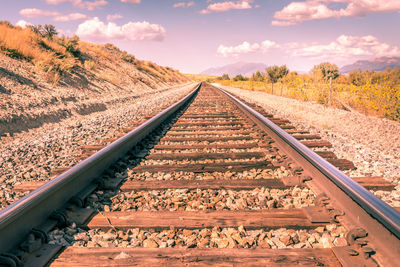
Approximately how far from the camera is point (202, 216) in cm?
191

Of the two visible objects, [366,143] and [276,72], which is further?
[276,72]

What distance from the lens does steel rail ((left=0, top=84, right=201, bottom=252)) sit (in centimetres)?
154

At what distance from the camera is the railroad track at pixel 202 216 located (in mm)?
1470

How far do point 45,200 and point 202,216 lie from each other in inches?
43.4

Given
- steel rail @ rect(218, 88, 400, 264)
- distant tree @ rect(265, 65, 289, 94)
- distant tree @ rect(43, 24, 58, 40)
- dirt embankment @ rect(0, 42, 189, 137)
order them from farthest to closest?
1. distant tree @ rect(265, 65, 289, 94)
2. distant tree @ rect(43, 24, 58, 40)
3. dirt embankment @ rect(0, 42, 189, 137)
4. steel rail @ rect(218, 88, 400, 264)

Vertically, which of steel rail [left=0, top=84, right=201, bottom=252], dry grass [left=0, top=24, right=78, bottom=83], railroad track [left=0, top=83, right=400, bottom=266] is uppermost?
dry grass [left=0, top=24, right=78, bottom=83]

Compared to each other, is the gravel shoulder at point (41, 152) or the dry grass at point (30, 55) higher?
the dry grass at point (30, 55)

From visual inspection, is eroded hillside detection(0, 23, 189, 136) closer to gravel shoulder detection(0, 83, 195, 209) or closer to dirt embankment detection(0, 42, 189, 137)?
dirt embankment detection(0, 42, 189, 137)

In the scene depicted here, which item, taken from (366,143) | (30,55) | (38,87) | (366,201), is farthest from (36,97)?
(366,201)

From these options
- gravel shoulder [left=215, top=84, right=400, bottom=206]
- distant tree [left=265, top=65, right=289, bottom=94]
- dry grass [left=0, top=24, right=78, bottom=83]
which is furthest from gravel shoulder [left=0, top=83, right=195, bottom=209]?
distant tree [left=265, top=65, right=289, bottom=94]

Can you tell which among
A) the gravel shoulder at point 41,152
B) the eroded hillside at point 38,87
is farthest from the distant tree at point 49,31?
the gravel shoulder at point 41,152

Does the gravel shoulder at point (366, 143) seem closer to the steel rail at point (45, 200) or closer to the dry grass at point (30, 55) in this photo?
the steel rail at point (45, 200)

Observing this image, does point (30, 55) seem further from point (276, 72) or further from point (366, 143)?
point (276, 72)

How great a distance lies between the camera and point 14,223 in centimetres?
158
